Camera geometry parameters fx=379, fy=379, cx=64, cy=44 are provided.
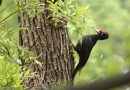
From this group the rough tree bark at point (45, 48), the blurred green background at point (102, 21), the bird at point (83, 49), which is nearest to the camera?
the rough tree bark at point (45, 48)

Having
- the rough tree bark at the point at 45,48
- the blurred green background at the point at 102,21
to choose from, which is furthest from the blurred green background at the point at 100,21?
the rough tree bark at the point at 45,48

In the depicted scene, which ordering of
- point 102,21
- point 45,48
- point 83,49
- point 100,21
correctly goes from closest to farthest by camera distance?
1. point 45,48
2. point 83,49
3. point 100,21
4. point 102,21

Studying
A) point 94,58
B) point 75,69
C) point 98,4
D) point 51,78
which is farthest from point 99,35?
point 98,4

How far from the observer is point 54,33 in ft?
12.1

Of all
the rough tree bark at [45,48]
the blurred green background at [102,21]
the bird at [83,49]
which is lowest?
the blurred green background at [102,21]

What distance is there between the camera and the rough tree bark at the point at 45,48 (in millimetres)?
3615

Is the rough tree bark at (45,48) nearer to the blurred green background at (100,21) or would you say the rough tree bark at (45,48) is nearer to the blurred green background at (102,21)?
the blurred green background at (100,21)

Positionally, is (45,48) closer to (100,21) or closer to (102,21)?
(100,21)

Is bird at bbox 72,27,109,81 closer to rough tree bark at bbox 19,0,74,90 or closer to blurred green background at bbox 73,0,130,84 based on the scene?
blurred green background at bbox 73,0,130,84

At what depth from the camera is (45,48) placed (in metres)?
3.64

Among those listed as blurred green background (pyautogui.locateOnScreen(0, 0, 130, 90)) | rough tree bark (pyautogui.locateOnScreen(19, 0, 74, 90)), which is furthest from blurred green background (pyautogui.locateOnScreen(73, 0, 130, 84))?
rough tree bark (pyautogui.locateOnScreen(19, 0, 74, 90))

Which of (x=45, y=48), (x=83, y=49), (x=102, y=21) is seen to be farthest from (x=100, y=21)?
(x=45, y=48)

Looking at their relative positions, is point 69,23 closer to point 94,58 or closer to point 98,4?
point 94,58

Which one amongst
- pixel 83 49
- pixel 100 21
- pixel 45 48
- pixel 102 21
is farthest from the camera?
pixel 102 21
